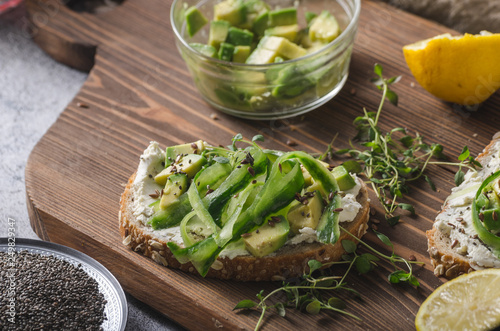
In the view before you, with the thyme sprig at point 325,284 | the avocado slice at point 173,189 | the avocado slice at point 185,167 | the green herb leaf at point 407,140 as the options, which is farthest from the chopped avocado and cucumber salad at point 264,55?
the thyme sprig at point 325,284

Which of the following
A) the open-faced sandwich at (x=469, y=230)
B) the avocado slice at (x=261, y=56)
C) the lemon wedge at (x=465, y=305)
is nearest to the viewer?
the lemon wedge at (x=465, y=305)

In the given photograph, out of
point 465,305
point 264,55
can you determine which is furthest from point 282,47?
point 465,305

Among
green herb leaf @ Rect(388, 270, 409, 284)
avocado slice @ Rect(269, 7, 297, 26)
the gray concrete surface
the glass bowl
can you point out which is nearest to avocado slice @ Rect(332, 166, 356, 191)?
green herb leaf @ Rect(388, 270, 409, 284)

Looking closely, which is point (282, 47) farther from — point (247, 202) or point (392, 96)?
point (247, 202)

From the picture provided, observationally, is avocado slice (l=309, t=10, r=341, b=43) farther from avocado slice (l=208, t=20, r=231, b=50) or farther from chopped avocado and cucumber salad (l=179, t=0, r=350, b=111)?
avocado slice (l=208, t=20, r=231, b=50)

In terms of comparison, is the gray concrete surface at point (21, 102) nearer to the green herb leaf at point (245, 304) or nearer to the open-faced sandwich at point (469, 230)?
the green herb leaf at point (245, 304)

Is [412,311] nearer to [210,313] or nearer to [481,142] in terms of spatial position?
[210,313]

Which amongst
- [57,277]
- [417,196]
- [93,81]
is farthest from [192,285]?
[93,81]
